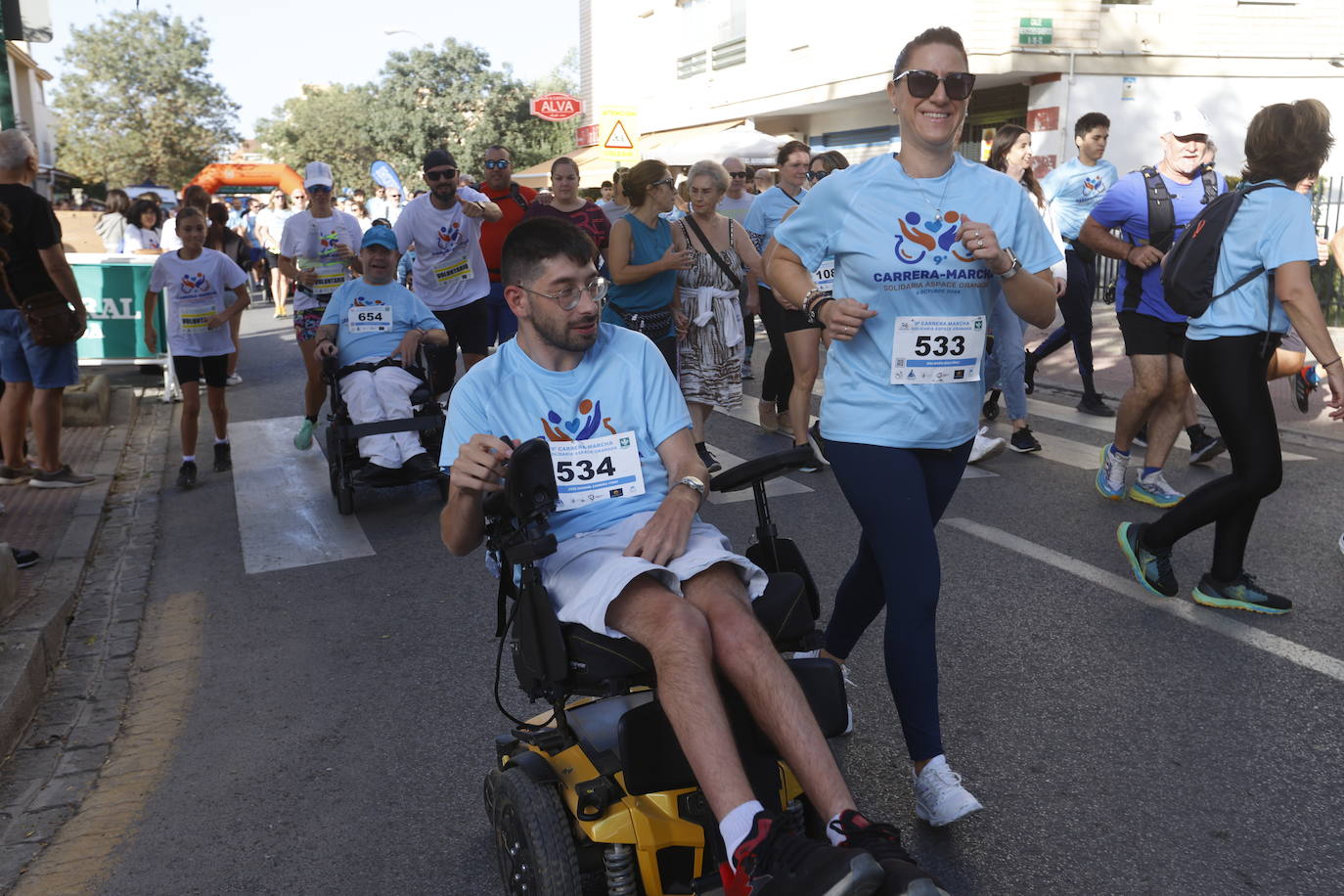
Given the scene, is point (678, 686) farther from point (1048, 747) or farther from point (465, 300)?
point (465, 300)

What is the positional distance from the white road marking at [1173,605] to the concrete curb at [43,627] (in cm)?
421

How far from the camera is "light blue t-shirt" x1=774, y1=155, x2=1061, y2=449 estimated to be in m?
3.21

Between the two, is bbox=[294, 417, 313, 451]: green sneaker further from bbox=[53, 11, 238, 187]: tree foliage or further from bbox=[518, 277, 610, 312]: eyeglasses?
bbox=[53, 11, 238, 187]: tree foliage

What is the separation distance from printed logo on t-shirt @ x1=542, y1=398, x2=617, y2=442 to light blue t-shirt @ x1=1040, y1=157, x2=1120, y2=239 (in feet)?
21.7

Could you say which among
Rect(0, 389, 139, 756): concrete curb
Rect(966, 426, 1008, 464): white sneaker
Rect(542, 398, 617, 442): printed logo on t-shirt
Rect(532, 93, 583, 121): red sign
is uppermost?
Rect(532, 93, 583, 121): red sign

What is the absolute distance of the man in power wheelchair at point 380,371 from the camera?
7078 millimetres

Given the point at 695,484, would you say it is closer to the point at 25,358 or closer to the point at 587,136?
the point at 25,358

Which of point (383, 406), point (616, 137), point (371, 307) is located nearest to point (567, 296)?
point (383, 406)

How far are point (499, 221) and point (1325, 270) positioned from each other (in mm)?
10240

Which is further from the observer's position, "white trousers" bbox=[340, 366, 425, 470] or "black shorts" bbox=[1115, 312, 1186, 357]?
"white trousers" bbox=[340, 366, 425, 470]

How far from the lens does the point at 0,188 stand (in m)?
6.70

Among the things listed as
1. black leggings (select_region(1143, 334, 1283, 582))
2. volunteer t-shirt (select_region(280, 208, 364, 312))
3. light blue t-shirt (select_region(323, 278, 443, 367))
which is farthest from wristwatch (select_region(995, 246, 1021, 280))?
volunteer t-shirt (select_region(280, 208, 364, 312))

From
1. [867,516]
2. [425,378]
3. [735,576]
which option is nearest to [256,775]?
[735,576]

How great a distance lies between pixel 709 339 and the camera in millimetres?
7473
